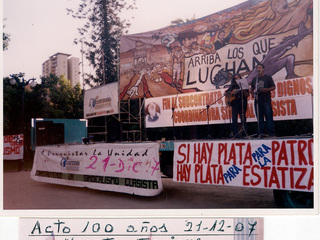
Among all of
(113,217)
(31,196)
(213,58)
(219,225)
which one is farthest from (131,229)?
(213,58)

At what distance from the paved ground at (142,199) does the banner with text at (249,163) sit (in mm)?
633

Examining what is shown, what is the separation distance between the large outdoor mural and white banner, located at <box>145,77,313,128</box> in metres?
0.21

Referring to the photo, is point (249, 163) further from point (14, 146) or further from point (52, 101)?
point (14, 146)

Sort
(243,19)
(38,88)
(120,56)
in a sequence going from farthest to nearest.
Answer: (38,88), (120,56), (243,19)

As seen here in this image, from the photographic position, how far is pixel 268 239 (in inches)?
141

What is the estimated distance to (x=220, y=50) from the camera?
22.8 ft

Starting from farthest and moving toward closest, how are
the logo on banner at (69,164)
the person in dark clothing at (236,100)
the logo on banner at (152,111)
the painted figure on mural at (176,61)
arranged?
the logo on banner at (152,111) → the painted figure on mural at (176,61) → the person in dark clothing at (236,100) → the logo on banner at (69,164)

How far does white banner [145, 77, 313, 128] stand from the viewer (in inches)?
237

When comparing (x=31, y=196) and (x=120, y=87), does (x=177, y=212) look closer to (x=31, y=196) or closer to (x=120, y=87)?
(x=31, y=196)

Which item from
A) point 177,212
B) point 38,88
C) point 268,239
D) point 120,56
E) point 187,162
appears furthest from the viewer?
point 38,88

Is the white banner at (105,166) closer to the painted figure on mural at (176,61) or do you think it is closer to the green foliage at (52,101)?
the painted figure on mural at (176,61)

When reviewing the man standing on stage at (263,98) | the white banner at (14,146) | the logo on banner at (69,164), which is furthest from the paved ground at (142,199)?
the white banner at (14,146)

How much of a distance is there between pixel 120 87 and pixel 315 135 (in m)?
5.91

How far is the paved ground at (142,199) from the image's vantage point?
495cm
